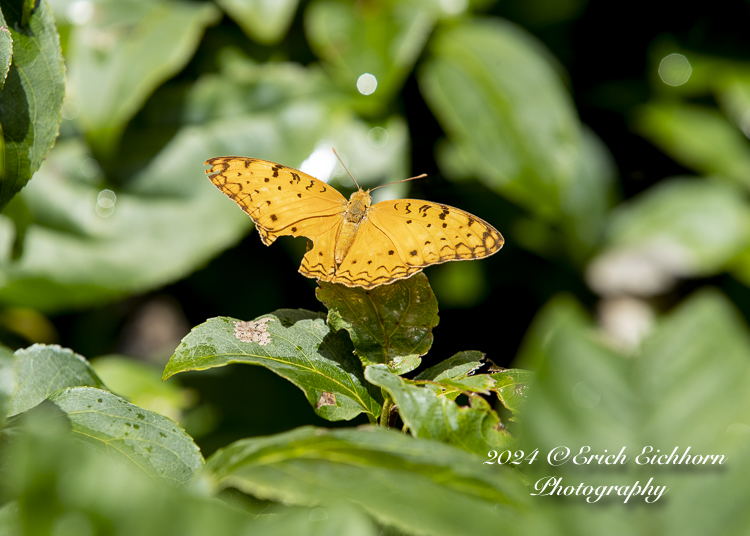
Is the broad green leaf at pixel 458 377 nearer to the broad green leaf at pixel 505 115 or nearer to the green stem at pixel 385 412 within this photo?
the green stem at pixel 385 412

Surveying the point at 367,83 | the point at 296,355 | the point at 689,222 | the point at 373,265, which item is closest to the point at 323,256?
the point at 373,265

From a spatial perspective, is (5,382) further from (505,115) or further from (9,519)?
(505,115)

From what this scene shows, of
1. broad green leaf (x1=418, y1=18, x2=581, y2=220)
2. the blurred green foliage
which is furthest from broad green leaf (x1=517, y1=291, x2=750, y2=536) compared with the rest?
broad green leaf (x1=418, y1=18, x2=581, y2=220)

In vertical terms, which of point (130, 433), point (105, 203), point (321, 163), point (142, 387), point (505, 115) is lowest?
point (142, 387)

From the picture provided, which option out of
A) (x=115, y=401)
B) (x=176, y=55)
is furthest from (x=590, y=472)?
(x=176, y=55)

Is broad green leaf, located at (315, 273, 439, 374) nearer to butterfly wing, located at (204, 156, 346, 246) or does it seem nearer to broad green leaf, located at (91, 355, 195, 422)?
butterfly wing, located at (204, 156, 346, 246)

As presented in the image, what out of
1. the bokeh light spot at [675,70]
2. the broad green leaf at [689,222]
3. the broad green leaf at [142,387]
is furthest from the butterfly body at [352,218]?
the bokeh light spot at [675,70]
